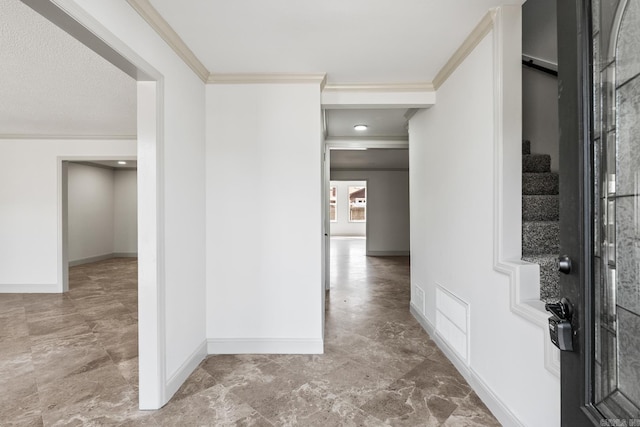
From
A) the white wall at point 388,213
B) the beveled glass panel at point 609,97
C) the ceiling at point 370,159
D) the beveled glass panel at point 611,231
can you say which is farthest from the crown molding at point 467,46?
the white wall at point 388,213

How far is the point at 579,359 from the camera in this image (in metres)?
0.88

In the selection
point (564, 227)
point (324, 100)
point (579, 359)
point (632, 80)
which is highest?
point (324, 100)

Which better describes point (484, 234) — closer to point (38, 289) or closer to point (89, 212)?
point (38, 289)


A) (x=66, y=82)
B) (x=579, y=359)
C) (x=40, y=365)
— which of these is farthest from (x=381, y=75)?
(x=40, y=365)

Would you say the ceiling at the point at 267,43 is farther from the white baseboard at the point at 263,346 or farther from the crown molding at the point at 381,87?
the white baseboard at the point at 263,346

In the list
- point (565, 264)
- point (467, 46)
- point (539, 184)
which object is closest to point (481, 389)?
point (565, 264)

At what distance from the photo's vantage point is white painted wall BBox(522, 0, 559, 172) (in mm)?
2609

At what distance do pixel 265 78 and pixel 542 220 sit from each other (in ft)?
8.10

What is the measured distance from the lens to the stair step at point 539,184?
226 centimetres

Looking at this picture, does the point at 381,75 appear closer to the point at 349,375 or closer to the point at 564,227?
the point at 564,227

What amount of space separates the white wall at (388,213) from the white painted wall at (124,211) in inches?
247

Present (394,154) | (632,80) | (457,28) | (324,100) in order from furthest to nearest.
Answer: (394,154) < (324,100) < (457,28) < (632,80)

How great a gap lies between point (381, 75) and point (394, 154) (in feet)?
12.8

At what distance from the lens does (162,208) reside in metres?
1.87
